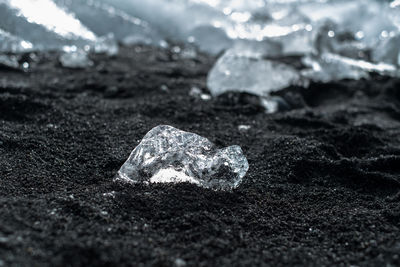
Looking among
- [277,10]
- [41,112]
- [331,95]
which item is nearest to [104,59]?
[41,112]

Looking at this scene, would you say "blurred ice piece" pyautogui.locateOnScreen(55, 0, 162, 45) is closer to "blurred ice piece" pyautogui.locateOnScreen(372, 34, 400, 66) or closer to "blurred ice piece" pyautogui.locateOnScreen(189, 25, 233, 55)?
"blurred ice piece" pyautogui.locateOnScreen(189, 25, 233, 55)

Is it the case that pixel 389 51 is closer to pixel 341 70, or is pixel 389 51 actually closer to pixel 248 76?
pixel 341 70

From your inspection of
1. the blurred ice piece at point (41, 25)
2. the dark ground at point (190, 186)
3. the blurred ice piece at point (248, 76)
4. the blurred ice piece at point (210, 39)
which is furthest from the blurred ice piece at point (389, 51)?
the blurred ice piece at point (41, 25)

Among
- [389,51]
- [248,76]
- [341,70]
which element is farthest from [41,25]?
[389,51]

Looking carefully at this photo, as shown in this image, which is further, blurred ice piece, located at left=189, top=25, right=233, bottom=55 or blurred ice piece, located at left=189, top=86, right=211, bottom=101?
blurred ice piece, located at left=189, top=25, right=233, bottom=55

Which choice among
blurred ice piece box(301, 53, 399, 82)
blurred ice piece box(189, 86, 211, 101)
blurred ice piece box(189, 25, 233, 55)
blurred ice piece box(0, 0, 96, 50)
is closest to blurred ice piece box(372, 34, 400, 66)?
blurred ice piece box(301, 53, 399, 82)

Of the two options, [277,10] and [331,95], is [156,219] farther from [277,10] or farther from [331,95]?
[277,10]

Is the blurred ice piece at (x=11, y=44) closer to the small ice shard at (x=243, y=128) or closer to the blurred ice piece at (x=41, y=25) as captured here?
the blurred ice piece at (x=41, y=25)
